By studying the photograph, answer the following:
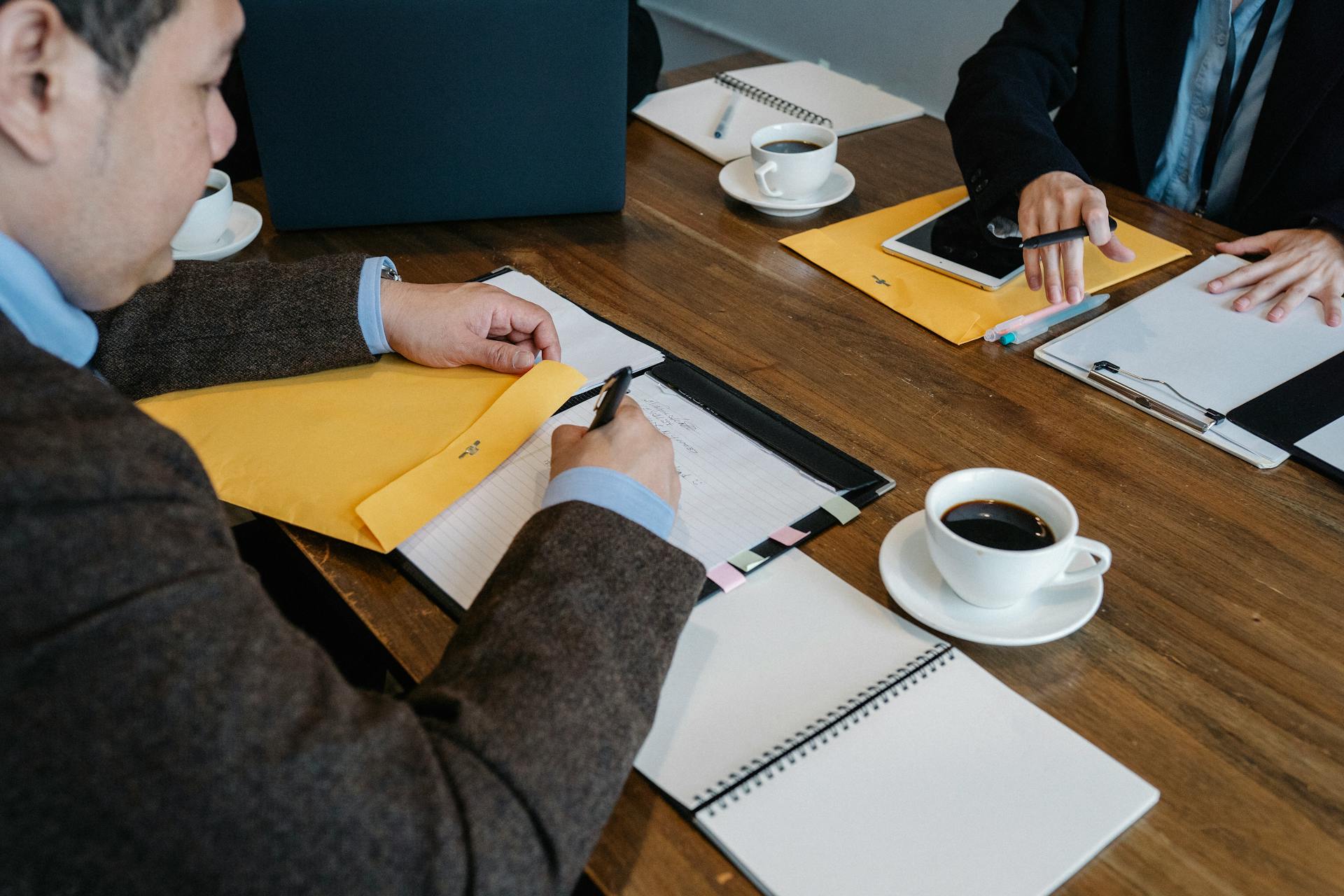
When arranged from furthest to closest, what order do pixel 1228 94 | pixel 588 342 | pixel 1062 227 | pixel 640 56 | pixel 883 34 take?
pixel 883 34, pixel 640 56, pixel 1228 94, pixel 1062 227, pixel 588 342

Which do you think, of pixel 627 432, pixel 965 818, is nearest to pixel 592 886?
pixel 965 818

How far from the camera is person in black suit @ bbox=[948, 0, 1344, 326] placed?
1118 mm

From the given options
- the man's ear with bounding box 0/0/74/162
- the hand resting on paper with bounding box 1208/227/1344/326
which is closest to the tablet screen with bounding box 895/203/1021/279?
the hand resting on paper with bounding box 1208/227/1344/326

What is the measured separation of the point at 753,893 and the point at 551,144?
947mm

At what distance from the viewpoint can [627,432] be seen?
0.77m

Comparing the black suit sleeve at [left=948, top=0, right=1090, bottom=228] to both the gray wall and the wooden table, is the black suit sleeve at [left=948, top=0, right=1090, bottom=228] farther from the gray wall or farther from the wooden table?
the gray wall

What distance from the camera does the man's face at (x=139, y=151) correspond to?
0.56 meters

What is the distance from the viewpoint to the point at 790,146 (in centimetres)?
135

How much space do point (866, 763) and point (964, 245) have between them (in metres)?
0.78

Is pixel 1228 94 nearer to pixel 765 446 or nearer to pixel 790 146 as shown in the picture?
pixel 790 146

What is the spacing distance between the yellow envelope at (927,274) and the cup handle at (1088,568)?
1.27 feet

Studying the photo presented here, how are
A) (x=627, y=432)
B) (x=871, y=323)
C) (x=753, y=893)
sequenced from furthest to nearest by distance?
(x=871, y=323) → (x=627, y=432) → (x=753, y=893)

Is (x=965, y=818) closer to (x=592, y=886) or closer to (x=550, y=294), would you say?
(x=592, y=886)

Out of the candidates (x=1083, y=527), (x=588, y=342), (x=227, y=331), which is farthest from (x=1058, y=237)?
(x=227, y=331)
